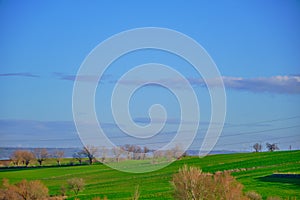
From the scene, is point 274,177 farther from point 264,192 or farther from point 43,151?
point 43,151

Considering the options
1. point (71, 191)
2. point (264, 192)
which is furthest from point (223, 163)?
point (264, 192)

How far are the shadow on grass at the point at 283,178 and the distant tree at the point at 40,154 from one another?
226ft

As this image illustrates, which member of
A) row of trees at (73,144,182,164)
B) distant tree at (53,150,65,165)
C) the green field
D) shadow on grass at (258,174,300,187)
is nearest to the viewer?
the green field

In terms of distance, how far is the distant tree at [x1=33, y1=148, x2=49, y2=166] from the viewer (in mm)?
125144

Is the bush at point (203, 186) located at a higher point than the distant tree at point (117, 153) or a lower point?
lower

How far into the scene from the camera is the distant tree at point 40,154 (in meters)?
125

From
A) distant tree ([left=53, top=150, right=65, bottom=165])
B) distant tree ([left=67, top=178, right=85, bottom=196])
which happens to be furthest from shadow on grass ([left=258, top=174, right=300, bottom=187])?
distant tree ([left=53, top=150, right=65, bottom=165])

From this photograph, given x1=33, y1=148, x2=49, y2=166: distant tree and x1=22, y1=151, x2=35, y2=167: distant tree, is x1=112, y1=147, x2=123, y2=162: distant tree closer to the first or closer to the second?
x1=33, y1=148, x2=49, y2=166: distant tree

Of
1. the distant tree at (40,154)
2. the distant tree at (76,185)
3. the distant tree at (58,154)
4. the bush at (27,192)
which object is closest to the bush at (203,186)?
the bush at (27,192)

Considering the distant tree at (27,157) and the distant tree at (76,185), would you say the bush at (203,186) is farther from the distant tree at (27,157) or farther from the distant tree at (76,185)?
the distant tree at (27,157)

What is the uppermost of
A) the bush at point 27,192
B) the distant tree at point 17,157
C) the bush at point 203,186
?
the distant tree at point 17,157

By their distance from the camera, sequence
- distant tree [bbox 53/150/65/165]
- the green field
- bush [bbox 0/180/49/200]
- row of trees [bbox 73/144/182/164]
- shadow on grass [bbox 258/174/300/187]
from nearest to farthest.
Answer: bush [bbox 0/180/49/200] < the green field < shadow on grass [bbox 258/174/300/187] < row of trees [bbox 73/144/182/164] < distant tree [bbox 53/150/65/165]

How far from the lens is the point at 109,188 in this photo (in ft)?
245

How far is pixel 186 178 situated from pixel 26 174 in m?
60.0
